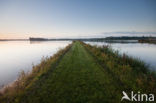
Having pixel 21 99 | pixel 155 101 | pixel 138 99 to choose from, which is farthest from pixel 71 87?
pixel 155 101

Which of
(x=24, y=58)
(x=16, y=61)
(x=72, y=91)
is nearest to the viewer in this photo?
(x=72, y=91)

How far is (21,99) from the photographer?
3.95m

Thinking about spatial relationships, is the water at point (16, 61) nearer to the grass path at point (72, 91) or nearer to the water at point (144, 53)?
the grass path at point (72, 91)

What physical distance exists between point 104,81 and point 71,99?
2.16m

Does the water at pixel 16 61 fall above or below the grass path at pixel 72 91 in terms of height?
below

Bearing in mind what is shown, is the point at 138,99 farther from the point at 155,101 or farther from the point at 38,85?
the point at 38,85
